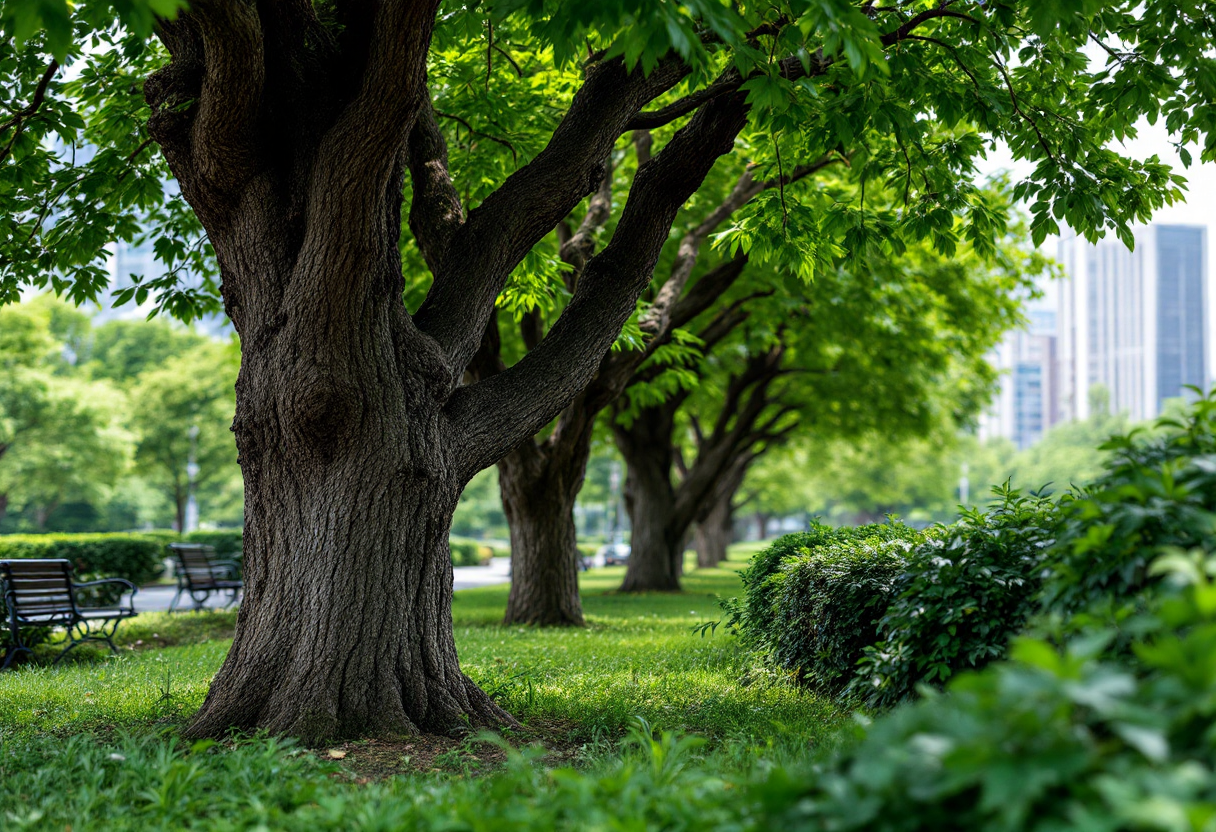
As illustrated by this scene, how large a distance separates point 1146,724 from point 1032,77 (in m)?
6.66

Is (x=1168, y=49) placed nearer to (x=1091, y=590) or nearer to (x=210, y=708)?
(x=1091, y=590)

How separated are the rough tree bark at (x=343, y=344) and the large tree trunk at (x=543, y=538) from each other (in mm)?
6929

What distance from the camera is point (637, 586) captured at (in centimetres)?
2261

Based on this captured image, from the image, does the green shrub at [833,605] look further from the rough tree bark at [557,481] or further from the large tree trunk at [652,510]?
the large tree trunk at [652,510]

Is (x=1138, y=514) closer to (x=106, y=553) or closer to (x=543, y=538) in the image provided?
(x=543, y=538)

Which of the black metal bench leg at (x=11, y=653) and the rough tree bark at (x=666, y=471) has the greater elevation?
the rough tree bark at (x=666, y=471)

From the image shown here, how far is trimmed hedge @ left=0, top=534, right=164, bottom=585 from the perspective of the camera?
16.3m

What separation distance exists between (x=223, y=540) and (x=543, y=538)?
43.2 ft

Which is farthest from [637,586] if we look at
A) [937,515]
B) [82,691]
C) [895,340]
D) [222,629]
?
[937,515]

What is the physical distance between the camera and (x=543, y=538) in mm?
13336

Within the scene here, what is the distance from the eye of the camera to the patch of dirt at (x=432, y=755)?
176 inches

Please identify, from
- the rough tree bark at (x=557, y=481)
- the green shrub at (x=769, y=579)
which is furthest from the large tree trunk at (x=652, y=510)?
the green shrub at (x=769, y=579)

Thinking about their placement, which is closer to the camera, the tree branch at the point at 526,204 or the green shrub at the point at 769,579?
the tree branch at the point at 526,204

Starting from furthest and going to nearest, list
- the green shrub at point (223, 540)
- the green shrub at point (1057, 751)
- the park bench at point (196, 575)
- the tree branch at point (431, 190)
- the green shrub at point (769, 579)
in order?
the green shrub at point (223, 540), the park bench at point (196, 575), the green shrub at point (769, 579), the tree branch at point (431, 190), the green shrub at point (1057, 751)
